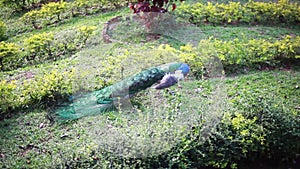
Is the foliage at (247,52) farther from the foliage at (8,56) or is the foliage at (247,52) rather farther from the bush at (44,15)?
the bush at (44,15)

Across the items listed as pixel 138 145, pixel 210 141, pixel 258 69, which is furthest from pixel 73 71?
pixel 258 69

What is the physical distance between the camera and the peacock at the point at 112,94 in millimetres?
4195

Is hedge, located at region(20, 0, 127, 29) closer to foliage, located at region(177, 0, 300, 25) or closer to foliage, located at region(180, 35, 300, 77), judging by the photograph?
foliage, located at region(177, 0, 300, 25)

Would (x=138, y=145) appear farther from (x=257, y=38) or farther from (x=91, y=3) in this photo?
(x=91, y=3)

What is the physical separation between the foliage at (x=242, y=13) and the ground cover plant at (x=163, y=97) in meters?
0.02

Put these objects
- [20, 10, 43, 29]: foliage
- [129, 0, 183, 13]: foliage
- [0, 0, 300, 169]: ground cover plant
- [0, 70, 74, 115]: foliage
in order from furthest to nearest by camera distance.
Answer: [20, 10, 43, 29]: foliage → [129, 0, 183, 13]: foliage → [0, 70, 74, 115]: foliage → [0, 0, 300, 169]: ground cover plant

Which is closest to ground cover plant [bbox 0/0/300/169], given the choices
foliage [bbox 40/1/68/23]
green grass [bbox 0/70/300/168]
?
green grass [bbox 0/70/300/168]

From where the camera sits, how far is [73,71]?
472 centimetres

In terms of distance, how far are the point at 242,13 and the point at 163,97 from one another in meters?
2.97

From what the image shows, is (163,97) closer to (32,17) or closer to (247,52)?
(247,52)

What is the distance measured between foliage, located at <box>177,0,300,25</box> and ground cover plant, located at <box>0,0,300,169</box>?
0.02m

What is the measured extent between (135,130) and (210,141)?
0.74 m

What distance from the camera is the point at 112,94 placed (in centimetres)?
421

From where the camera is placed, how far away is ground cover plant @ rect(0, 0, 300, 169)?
11.4 ft
